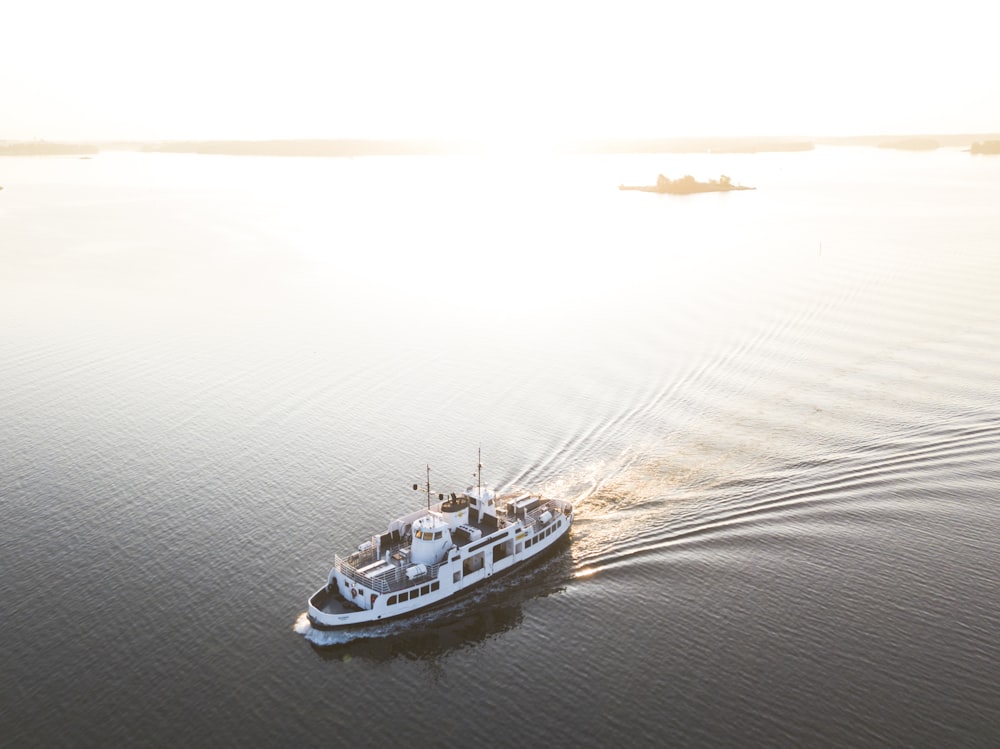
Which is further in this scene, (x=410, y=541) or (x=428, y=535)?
(x=410, y=541)

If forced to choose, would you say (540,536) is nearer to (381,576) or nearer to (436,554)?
(436,554)

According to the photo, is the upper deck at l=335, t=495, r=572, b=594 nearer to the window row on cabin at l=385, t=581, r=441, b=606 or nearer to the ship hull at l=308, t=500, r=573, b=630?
the ship hull at l=308, t=500, r=573, b=630

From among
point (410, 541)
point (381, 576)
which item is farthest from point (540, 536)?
point (381, 576)

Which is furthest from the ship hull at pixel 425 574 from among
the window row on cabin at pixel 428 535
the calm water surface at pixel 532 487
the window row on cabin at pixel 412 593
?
the window row on cabin at pixel 428 535

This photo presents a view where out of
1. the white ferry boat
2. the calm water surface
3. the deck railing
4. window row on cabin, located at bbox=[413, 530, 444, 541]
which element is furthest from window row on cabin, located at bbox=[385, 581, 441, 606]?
window row on cabin, located at bbox=[413, 530, 444, 541]

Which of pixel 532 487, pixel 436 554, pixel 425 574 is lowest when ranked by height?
pixel 425 574

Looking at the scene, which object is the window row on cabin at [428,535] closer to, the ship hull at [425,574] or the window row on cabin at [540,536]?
the ship hull at [425,574]

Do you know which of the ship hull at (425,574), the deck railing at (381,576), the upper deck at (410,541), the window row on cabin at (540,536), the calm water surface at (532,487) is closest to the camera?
the calm water surface at (532,487)
